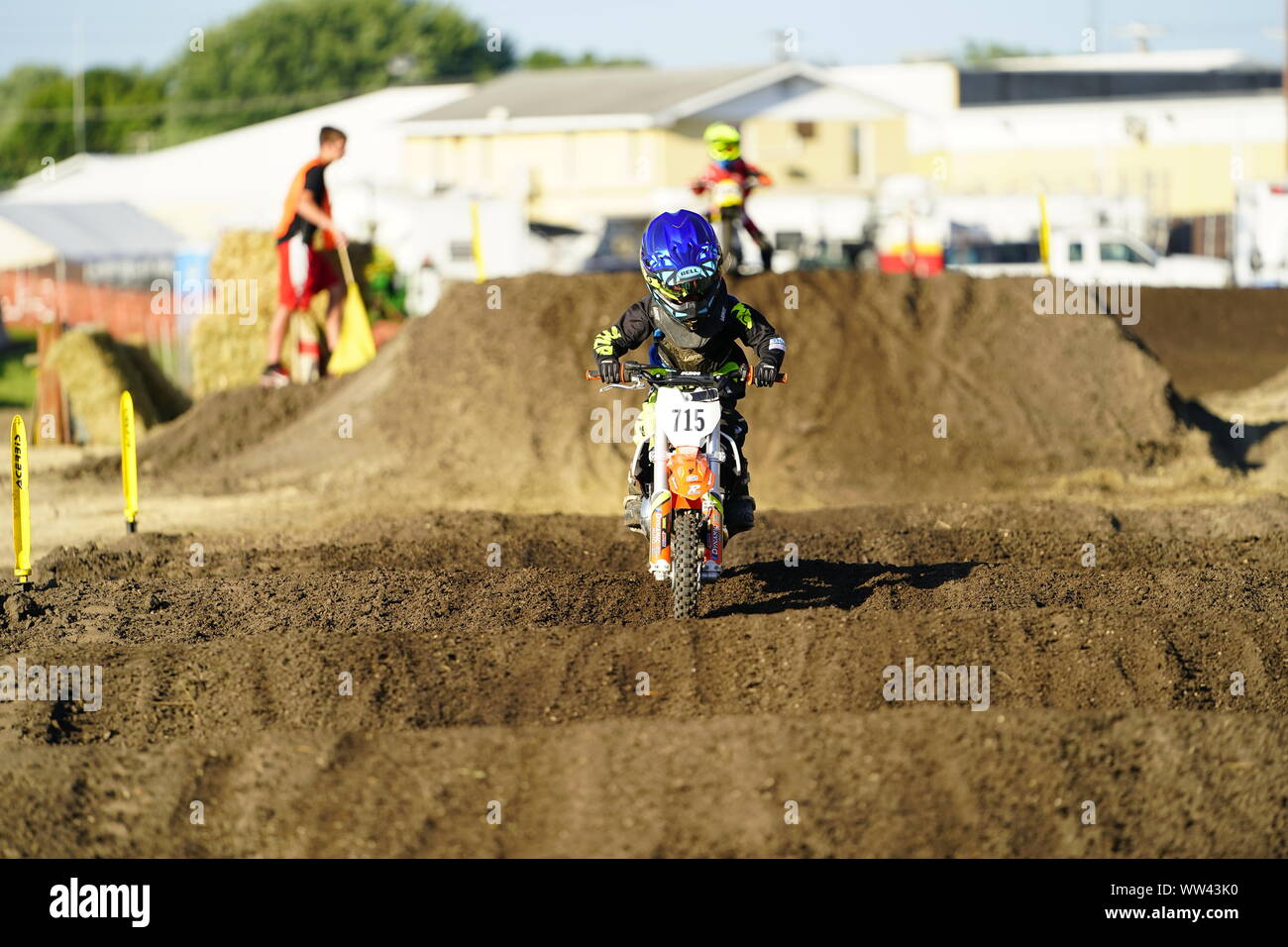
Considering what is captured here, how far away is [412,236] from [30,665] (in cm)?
2691

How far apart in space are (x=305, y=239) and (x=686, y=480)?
10691mm

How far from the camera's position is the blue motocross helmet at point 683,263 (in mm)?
7879

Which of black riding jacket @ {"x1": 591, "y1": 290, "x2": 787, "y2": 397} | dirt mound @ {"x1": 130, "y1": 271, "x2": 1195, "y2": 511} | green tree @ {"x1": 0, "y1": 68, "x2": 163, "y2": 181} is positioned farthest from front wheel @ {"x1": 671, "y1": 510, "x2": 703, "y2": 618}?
green tree @ {"x1": 0, "y1": 68, "x2": 163, "y2": 181}

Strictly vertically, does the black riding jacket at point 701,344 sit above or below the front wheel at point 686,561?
above

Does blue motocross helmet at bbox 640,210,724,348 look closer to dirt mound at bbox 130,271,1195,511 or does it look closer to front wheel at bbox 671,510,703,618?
front wheel at bbox 671,510,703,618

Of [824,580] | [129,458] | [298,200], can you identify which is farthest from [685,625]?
[298,200]

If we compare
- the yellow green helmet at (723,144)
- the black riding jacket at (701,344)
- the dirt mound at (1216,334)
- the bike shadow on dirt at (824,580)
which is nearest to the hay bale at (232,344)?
the yellow green helmet at (723,144)

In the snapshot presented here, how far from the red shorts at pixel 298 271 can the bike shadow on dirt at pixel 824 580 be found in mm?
8993

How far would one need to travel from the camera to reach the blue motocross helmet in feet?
25.8

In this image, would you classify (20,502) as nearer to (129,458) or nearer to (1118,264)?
(129,458)

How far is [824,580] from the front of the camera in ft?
31.5

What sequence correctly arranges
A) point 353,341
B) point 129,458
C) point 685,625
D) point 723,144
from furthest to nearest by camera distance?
point 353,341 < point 723,144 < point 129,458 < point 685,625

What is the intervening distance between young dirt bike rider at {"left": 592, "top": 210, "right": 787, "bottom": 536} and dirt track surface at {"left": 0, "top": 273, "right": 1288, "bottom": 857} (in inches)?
30.2

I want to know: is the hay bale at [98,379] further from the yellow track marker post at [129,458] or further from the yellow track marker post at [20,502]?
the yellow track marker post at [20,502]
